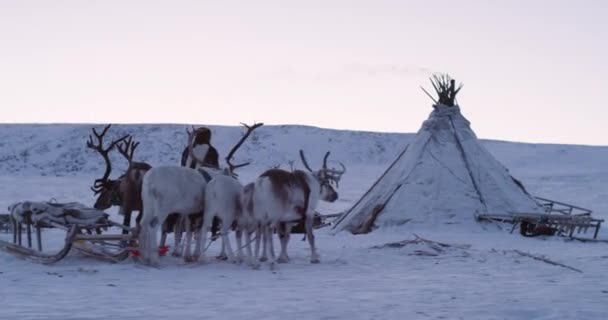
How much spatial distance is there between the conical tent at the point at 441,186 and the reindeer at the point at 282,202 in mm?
5189

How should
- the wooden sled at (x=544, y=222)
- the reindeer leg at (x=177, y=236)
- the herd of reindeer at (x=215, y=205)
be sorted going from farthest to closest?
1. the wooden sled at (x=544, y=222)
2. the reindeer leg at (x=177, y=236)
3. the herd of reindeer at (x=215, y=205)

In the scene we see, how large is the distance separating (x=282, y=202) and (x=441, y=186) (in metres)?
6.88

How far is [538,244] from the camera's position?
13938 mm

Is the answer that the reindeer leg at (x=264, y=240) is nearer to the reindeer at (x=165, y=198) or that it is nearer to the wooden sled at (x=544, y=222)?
the reindeer at (x=165, y=198)

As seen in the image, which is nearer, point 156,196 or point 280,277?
point 280,277

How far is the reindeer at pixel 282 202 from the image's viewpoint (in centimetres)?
1034

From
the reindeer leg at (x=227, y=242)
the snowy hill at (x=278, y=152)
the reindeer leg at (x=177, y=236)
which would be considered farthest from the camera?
the snowy hill at (x=278, y=152)

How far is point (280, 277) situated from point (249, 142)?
38962mm

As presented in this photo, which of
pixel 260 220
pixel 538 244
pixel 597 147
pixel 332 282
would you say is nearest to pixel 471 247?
pixel 538 244

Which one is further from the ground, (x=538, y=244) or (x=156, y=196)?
(x=156, y=196)

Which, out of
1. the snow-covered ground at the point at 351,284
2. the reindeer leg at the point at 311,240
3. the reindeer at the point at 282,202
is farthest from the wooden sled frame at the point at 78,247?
the reindeer leg at the point at 311,240

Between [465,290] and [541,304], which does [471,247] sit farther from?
[541,304]

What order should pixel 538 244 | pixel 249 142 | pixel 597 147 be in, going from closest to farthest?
pixel 538 244, pixel 249 142, pixel 597 147

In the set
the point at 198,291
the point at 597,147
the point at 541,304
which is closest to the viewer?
the point at 541,304
